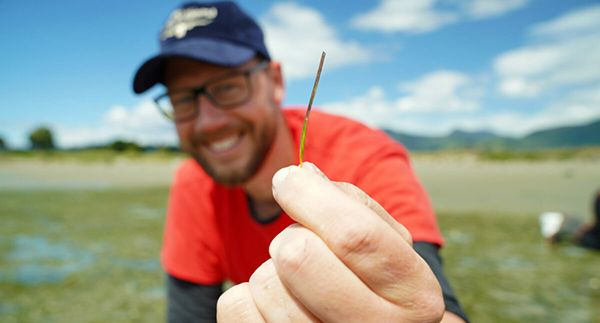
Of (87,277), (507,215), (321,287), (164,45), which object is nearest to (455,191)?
(507,215)

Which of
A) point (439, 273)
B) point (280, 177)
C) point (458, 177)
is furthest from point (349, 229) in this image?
point (458, 177)

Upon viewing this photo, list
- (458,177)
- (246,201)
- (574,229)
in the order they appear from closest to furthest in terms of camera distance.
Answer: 1. (246,201)
2. (574,229)
3. (458,177)

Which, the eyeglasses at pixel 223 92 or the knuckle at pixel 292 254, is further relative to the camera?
the eyeglasses at pixel 223 92

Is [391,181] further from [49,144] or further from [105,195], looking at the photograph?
[49,144]

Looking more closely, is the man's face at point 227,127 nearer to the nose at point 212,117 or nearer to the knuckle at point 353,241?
the nose at point 212,117

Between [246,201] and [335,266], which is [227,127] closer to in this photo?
[246,201]

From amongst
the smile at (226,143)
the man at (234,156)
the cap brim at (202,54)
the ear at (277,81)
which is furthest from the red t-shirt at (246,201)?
the cap brim at (202,54)

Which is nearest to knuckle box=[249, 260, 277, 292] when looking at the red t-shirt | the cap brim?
the red t-shirt
